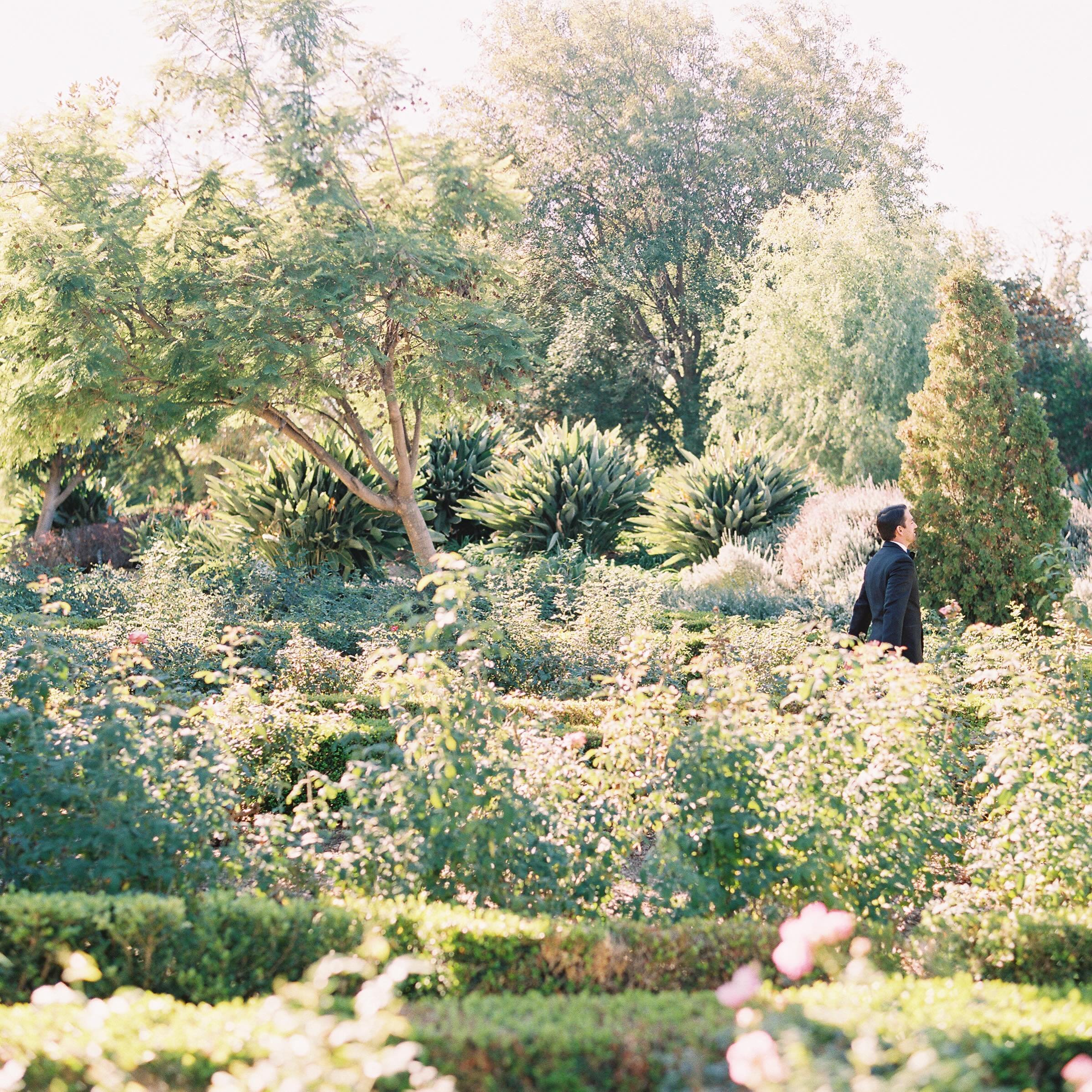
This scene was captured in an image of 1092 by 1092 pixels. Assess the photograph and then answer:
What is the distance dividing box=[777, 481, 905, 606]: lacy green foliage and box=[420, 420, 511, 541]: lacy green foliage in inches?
175

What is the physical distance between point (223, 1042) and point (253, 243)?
30.7ft

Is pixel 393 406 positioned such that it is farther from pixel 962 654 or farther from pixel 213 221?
pixel 962 654

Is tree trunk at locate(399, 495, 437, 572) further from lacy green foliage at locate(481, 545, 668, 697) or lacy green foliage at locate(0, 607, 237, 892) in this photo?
lacy green foliage at locate(0, 607, 237, 892)

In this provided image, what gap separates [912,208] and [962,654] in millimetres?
20761

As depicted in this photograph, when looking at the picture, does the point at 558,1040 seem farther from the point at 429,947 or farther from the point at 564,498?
the point at 564,498

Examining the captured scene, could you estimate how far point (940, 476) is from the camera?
884 cm

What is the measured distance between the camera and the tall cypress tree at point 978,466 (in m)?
8.48

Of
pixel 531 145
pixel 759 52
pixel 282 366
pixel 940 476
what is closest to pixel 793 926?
pixel 940 476

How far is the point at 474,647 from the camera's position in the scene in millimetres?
4645

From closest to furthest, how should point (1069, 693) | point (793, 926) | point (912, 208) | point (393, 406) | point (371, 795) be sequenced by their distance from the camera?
point (793, 926)
point (371, 795)
point (1069, 693)
point (393, 406)
point (912, 208)

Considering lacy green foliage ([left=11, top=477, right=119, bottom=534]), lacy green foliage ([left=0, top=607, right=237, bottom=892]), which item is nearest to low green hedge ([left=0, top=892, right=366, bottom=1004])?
lacy green foliage ([left=0, top=607, right=237, bottom=892])

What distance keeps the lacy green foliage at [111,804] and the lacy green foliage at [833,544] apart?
6.80 metres

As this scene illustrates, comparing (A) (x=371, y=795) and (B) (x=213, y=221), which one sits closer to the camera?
(A) (x=371, y=795)

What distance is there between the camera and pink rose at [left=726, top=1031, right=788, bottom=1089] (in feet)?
5.42
